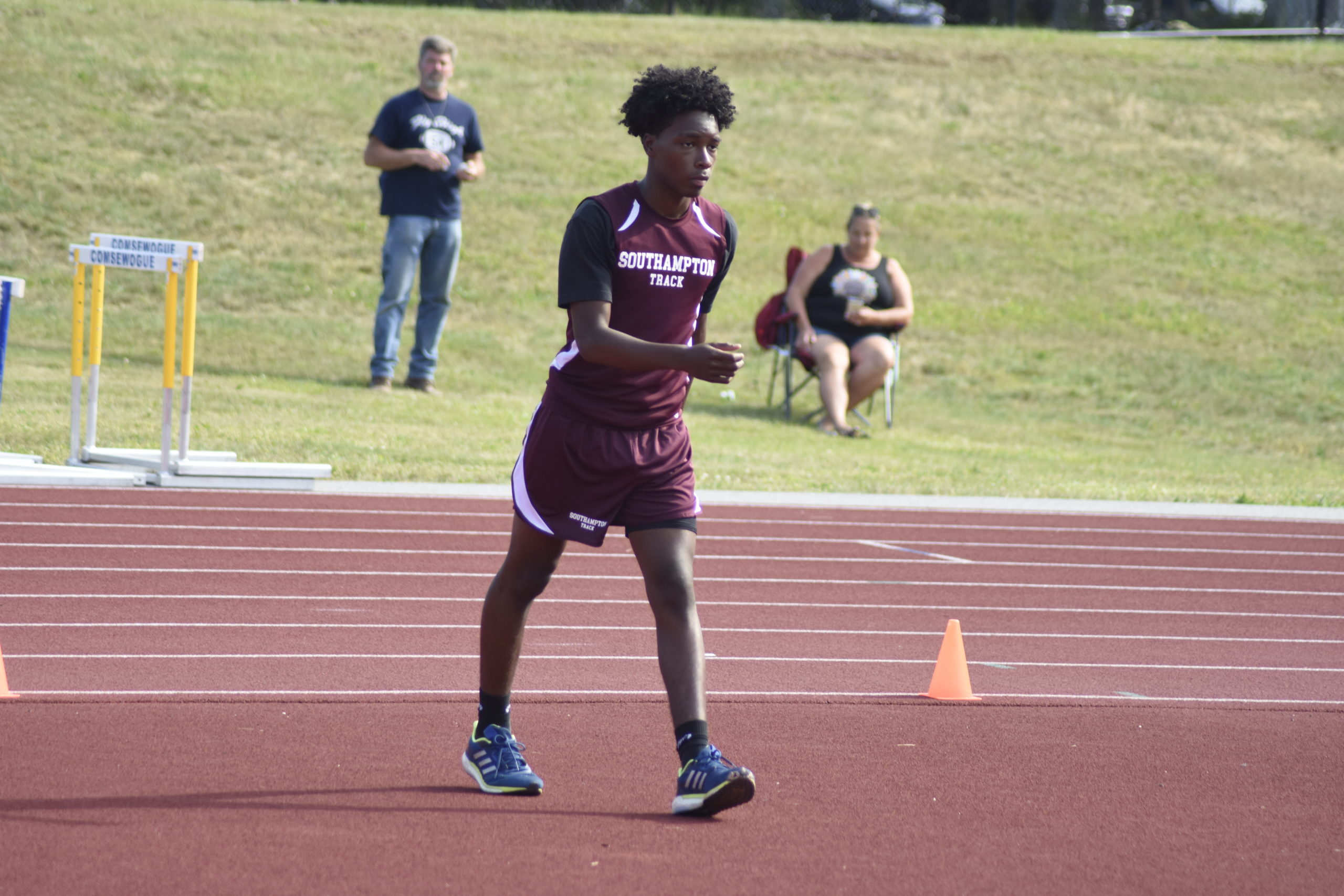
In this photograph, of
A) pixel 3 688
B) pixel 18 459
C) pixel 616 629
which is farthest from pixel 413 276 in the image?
pixel 3 688

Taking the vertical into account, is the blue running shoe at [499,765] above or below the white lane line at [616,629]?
above

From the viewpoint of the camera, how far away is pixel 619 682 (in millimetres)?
5516

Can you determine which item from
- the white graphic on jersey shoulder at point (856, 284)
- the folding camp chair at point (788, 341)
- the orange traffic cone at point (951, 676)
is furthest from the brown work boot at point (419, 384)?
the orange traffic cone at point (951, 676)

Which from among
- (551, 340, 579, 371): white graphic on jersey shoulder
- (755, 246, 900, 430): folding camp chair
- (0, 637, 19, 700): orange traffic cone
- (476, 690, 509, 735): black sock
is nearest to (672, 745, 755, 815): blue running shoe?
(476, 690, 509, 735): black sock

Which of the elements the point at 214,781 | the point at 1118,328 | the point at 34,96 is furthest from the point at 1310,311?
the point at 214,781

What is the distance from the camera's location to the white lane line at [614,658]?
5.55 m

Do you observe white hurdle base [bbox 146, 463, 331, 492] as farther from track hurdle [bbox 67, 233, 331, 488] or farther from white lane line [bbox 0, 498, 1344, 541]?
white lane line [bbox 0, 498, 1344, 541]

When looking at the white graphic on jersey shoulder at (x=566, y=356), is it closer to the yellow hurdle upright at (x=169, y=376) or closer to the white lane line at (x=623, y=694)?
the white lane line at (x=623, y=694)

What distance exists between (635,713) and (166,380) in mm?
4981

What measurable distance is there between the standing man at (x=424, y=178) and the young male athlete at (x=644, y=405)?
815 centimetres

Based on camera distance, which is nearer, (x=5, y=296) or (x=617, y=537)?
(x=617, y=537)

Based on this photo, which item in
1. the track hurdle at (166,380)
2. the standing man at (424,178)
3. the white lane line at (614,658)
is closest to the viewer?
the white lane line at (614,658)

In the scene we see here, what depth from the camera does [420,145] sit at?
476 inches

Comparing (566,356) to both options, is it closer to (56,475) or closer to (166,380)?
(166,380)
